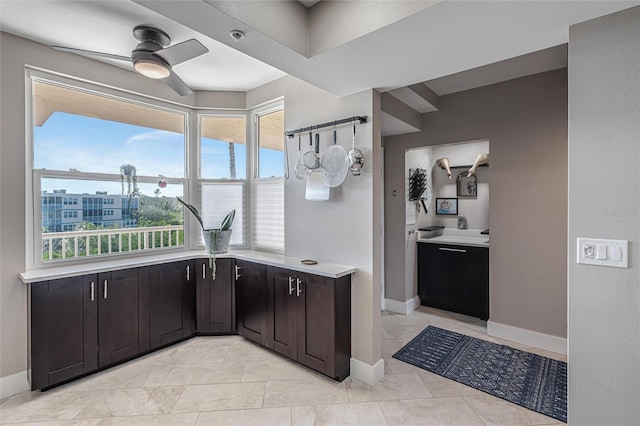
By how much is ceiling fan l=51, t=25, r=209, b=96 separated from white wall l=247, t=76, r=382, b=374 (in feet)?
3.64

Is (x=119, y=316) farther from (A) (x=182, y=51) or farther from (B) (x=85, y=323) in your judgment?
(A) (x=182, y=51)

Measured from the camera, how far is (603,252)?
145cm

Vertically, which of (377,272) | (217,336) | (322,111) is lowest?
(217,336)

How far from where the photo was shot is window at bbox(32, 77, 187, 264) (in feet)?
8.42

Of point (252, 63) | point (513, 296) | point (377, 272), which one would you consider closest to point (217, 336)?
point (377, 272)

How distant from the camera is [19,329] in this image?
231 centimetres

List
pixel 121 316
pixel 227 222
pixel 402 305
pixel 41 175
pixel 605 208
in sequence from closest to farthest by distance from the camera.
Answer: pixel 605 208, pixel 41 175, pixel 121 316, pixel 227 222, pixel 402 305

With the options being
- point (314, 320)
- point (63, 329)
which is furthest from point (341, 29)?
point (63, 329)

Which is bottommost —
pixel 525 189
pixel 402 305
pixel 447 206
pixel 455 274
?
pixel 402 305

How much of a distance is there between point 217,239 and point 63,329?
1.40m

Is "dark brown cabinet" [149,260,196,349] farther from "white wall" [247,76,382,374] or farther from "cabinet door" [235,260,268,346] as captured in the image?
"white wall" [247,76,382,374]

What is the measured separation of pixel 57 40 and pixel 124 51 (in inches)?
18.1

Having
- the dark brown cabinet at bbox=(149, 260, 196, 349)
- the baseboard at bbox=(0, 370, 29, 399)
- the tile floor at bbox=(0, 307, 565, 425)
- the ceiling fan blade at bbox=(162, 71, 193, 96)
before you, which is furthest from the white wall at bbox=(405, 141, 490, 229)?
the baseboard at bbox=(0, 370, 29, 399)

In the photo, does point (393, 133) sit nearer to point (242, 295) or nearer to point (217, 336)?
point (242, 295)
